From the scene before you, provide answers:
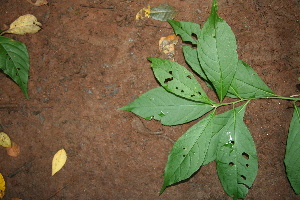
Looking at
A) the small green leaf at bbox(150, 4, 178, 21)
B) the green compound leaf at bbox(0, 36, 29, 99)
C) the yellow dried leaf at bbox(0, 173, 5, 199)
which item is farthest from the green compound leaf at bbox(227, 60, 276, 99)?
the yellow dried leaf at bbox(0, 173, 5, 199)

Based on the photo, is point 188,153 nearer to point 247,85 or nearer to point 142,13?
point 247,85

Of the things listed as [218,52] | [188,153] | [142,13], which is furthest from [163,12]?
[188,153]

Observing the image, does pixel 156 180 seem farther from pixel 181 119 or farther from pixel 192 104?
pixel 192 104

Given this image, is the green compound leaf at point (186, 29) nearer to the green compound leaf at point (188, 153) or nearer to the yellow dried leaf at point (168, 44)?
the yellow dried leaf at point (168, 44)

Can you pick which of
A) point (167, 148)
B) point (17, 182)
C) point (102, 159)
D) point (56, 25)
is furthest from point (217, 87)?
point (17, 182)

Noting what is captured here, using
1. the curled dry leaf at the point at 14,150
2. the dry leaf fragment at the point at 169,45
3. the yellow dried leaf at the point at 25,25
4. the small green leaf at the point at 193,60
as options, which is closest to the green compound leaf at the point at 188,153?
the small green leaf at the point at 193,60
